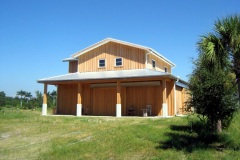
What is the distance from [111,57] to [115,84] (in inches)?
107

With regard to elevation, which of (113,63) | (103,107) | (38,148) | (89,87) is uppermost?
(113,63)

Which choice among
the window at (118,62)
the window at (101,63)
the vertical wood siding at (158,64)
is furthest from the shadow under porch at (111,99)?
the vertical wood siding at (158,64)

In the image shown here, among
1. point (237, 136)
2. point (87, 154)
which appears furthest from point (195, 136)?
point (87, 154)

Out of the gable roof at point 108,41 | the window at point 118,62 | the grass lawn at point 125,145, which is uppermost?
the gable roof at point 108,41

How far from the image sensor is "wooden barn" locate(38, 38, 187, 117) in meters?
21.9

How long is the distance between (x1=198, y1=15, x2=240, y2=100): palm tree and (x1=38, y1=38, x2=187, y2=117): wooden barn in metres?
10.9

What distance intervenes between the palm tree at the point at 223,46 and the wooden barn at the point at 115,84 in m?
10.9

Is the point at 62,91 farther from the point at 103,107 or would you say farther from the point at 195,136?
the point at 195,136

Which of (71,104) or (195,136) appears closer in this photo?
(195,136)

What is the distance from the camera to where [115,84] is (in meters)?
22.9

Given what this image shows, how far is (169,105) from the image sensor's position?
886 inches

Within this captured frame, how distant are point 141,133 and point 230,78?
4228 millimetres

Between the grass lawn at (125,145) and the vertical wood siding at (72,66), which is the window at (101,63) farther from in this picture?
the grass lawn at (125,145)

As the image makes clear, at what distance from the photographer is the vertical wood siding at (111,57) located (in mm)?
23156
